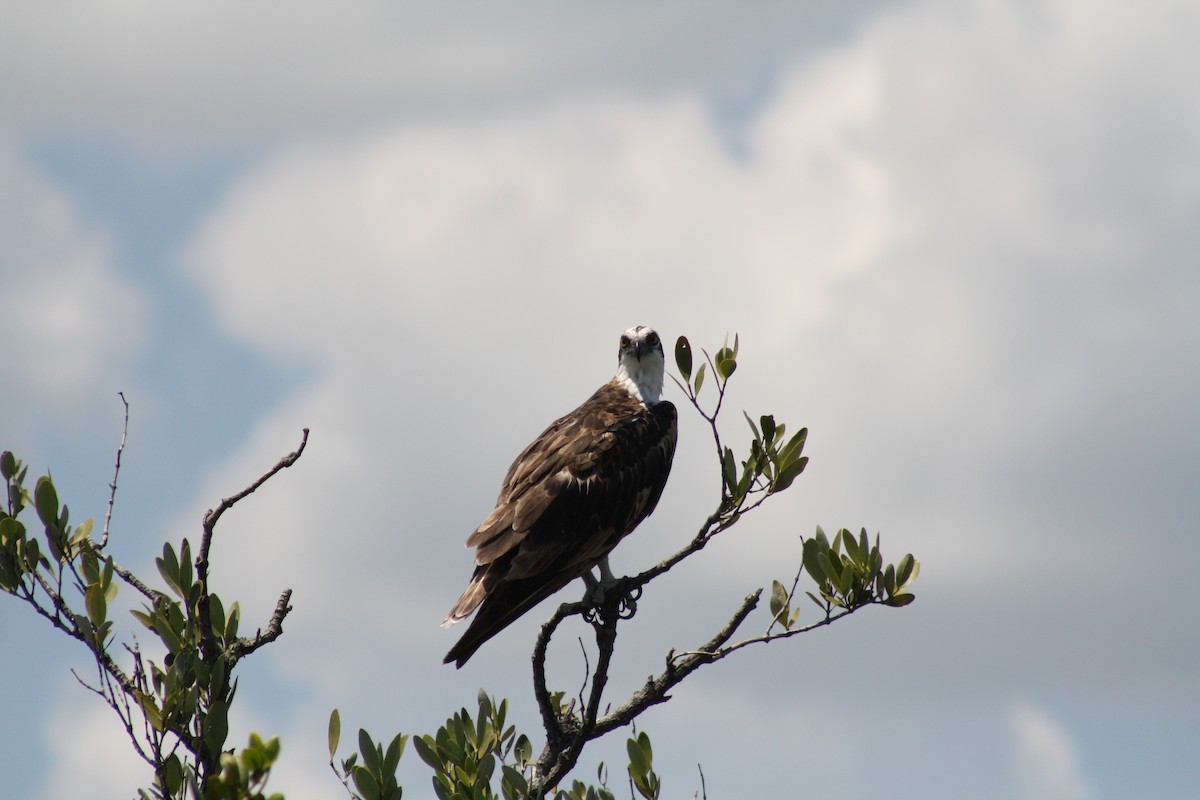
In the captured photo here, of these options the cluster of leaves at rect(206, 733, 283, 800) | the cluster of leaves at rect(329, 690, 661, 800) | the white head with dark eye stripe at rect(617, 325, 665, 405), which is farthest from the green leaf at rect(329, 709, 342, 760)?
the white head with dark eye stripe at rect(617, 325, 665, 405)

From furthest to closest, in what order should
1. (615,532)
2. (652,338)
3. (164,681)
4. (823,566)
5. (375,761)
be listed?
(652,338), (615,532), (823,566), (375,761), (164,681)

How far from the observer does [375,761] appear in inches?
248

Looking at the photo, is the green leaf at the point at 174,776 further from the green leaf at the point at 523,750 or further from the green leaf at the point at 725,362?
the green leaf at the point at 725,362

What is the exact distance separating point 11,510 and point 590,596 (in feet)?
13.1

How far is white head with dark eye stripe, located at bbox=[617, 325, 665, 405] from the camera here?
37.8 ft

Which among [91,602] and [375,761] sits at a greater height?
[91,602]

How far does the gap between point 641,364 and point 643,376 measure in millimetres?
110

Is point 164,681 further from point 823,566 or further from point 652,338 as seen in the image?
point 652,338

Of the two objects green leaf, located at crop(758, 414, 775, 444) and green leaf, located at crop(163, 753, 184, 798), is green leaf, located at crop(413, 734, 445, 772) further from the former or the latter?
green leaf, located at crop(758, 414, 775, 444)

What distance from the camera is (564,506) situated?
9.55 metres

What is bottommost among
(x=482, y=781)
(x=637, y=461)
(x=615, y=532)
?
(x=482, y=781)

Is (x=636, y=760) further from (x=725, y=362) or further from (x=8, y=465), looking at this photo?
(x=8, y=465)

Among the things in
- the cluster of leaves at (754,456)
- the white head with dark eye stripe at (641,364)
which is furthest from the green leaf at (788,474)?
the white head with dark eye stripe at (641,364)

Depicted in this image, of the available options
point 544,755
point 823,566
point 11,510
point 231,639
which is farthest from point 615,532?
point 11,510
